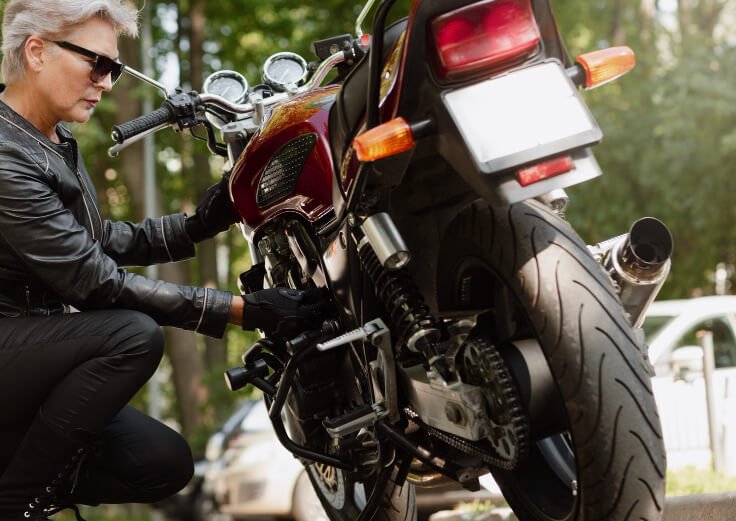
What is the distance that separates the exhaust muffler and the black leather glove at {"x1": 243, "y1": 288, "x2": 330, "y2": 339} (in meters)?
0.82

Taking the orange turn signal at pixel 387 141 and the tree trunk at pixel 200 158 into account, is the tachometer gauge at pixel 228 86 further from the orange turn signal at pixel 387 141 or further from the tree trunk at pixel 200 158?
the tree trunk at pixel 200 158

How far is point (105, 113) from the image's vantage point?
1545 centimetres

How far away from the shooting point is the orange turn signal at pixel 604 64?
105 inches

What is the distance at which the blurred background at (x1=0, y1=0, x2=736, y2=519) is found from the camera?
1498 centimetres

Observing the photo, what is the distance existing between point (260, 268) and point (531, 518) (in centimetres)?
137

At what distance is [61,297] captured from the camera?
10.8ft

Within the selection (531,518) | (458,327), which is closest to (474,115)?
(458,327)

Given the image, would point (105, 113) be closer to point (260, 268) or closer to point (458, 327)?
point (260, 268)

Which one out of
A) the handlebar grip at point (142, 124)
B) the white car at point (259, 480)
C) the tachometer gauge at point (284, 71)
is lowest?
the white car at point (259, 480)

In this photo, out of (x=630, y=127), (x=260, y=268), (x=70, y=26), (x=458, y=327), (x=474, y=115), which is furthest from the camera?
(x=630, y=127)

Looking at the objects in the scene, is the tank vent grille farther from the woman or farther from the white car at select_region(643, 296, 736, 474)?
the white car at select_region(643, 296, 736, 474)

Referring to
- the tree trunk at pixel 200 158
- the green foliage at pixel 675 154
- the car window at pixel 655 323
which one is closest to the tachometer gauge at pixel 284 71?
the car window at pixel 655 323

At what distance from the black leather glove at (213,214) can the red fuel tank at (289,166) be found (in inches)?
10.3

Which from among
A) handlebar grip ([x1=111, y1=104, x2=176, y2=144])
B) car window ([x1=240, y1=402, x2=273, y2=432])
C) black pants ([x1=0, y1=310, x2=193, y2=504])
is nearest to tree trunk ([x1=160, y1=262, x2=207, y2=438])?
car window ([x1=240, y1=402, x2=273, y2=432])
